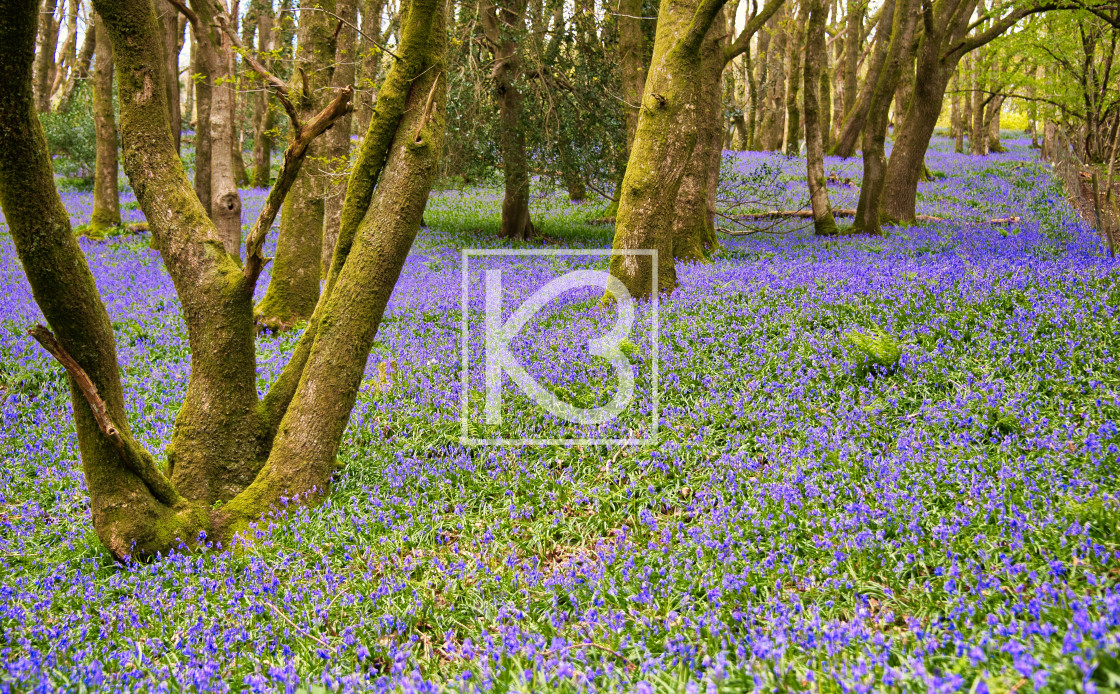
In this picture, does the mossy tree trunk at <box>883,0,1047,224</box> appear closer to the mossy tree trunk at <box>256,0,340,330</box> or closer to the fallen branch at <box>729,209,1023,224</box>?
the fallen branch at <box>729,209,1023,224</box>

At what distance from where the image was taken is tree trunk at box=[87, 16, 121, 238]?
48.3ft

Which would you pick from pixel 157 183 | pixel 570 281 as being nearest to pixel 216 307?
pixel 157 183

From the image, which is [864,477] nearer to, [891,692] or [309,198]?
[891,692]

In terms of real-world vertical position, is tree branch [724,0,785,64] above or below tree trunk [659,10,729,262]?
above

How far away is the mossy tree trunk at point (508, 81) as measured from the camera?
14.8 m

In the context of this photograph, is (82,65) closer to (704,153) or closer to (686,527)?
(704,153)

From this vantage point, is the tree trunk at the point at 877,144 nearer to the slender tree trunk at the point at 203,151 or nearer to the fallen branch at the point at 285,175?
the fallen branch at the point at 285,175

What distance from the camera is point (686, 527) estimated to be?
171 inches

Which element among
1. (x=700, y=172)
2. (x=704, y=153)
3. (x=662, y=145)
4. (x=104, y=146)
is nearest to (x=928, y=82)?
(x=704, y=153)

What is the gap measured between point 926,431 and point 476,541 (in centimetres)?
332

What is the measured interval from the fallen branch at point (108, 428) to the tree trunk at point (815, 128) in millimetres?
13183

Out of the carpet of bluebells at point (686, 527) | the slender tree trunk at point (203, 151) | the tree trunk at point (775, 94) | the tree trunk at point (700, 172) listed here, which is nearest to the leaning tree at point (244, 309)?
the carpet of bluebells at point (686, 527)

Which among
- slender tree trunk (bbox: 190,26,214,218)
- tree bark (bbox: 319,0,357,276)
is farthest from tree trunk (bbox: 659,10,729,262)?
slender tree trunk (bbox: 190,26,214,218)

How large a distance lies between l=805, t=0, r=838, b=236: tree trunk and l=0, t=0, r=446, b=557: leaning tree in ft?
36.4
